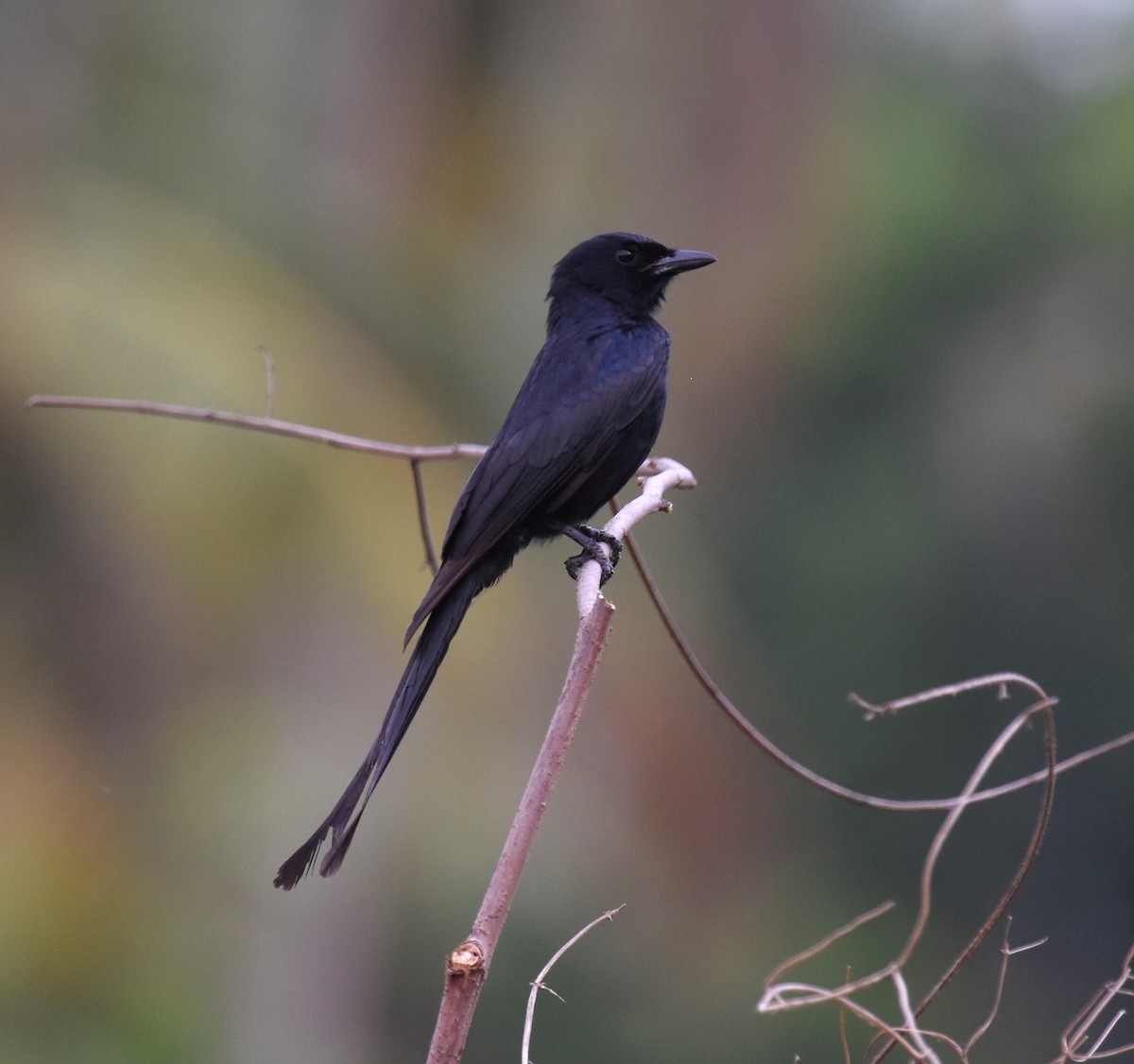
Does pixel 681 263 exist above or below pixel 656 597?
above

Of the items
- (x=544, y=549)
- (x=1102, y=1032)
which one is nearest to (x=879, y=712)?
(x=1102, y=1032)

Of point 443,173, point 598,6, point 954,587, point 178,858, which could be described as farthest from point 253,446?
point 954,587

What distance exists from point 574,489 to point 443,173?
34.4 feet

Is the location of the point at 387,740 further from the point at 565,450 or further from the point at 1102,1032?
the point at 1102,1032

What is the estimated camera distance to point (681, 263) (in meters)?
4.36

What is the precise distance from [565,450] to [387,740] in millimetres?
1211

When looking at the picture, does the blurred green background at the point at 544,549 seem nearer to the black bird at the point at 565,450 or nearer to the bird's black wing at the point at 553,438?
the black bird at the point at 565,450

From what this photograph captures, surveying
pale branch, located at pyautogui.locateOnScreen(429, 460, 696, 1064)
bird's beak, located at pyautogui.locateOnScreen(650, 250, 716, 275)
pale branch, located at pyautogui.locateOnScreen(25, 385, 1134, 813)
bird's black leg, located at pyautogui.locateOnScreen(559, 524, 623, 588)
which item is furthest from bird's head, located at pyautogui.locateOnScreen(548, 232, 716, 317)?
pale branch, located at pyautogui.locateOnScreen(429, 460, 696, 1064)

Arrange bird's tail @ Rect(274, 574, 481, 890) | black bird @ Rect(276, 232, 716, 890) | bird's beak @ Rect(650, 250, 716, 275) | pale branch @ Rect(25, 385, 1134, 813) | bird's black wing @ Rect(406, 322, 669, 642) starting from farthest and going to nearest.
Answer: bird's beak @ Rect(650, 250, 716, 275) → bird's black wing @ Rect(406, 322, 669, 642) → black bird @ Rect(276, 232, 716, 890) → pale branch @ Rect(25, 385, 1134, 813) → bird's tail @ Rect(274, 574, 481, 890)

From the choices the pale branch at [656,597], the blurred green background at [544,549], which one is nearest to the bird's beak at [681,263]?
the pale branch at [656,597]

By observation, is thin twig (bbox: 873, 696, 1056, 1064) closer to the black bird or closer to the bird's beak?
the black bird

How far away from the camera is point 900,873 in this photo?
17.1m

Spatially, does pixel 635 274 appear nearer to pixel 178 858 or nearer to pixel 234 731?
pixel 234 731

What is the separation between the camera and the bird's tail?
2.43 m
